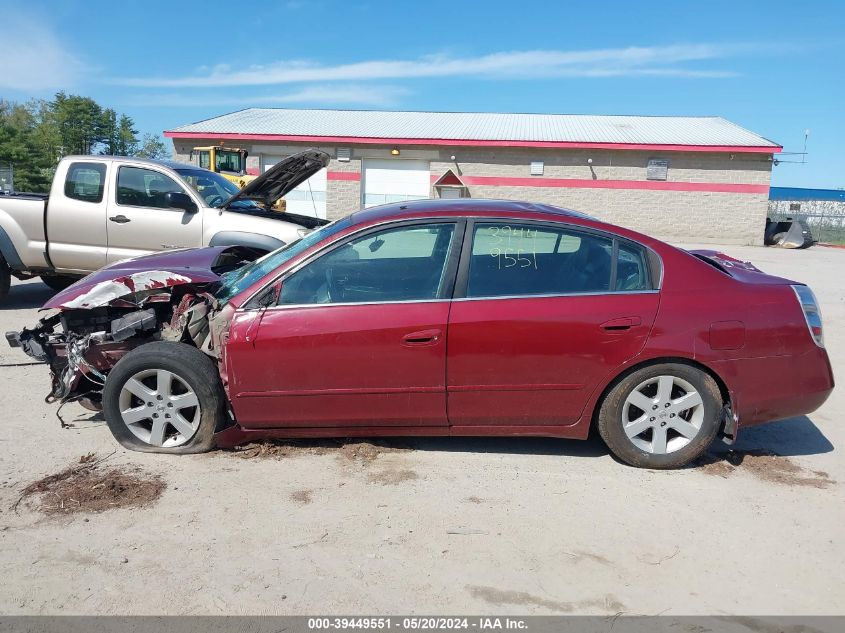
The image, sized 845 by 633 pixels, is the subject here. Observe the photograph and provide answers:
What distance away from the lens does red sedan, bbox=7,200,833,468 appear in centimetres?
396

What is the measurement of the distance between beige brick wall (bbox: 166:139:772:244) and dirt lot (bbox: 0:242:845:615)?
23.5m

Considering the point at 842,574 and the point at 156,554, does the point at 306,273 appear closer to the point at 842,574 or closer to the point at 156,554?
the point at 156,554

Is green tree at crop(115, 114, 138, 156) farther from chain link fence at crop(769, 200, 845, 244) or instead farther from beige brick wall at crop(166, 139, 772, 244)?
chain link fence at crop(769, 200, 845, 244)

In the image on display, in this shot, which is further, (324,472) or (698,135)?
(698,135)

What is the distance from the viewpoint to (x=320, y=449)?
14.4 ft

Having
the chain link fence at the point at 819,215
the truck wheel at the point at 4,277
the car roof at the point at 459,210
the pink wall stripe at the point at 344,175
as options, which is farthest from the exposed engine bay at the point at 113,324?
the chain link fence at the point at 819,215

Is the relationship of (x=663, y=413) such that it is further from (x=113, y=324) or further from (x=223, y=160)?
(x=223, y=160)

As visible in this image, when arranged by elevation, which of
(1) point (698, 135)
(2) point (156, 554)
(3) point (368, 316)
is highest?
(1) point (698, 135)

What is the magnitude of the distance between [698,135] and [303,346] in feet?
93.8

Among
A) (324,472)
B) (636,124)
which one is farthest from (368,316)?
(636,124)

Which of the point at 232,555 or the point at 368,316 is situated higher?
the point at 368,316

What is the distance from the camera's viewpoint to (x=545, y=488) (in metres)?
3.92

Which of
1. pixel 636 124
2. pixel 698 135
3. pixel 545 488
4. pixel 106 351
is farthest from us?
pixel 636 124

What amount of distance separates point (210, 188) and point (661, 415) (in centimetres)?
644
